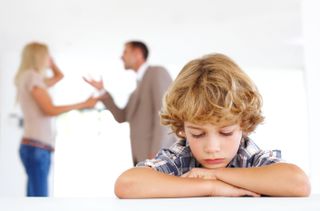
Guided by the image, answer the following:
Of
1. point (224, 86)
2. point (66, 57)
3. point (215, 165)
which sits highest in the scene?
point (66, 57)

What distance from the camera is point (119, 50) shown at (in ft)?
21.5

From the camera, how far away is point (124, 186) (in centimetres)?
83

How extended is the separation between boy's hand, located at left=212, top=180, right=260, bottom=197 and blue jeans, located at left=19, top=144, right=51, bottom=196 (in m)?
1.74

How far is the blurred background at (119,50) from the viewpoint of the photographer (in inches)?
145

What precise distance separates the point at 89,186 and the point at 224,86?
2371 mm

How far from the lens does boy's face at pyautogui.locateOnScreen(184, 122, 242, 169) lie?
0.94 metres

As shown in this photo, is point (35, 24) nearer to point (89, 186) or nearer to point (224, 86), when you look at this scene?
point (89, 186)

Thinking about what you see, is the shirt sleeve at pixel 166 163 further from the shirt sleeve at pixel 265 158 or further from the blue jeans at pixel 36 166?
the blue jeans at pixel 36 166

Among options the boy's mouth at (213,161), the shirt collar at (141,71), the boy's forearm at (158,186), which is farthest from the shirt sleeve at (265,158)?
the shirt collar at (141,71)

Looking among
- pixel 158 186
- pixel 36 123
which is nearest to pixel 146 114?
pixel 36 123

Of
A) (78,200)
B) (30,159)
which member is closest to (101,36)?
(30,159)

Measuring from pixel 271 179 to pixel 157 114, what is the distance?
1.46 m

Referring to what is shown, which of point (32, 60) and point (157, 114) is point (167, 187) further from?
point (32, 60)

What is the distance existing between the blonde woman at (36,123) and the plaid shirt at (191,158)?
1335 mm
